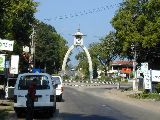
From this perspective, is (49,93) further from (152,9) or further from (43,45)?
(43,45)

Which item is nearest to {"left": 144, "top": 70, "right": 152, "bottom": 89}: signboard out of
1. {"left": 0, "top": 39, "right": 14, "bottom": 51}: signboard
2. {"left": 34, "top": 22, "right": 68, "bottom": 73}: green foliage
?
{"left": 0, "top": 39, "right": 14, "bottom": 51}: signboard

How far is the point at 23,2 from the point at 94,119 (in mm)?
28217

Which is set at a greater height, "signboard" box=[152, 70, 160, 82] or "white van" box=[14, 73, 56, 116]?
"signboard" box=[152, 70, 160, 82]

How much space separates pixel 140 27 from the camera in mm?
62531

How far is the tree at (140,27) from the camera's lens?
59.7 meters

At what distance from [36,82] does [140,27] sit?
40964 millimetres

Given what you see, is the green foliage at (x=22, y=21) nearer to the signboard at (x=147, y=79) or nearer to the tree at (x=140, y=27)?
the signboard at (x=147, y=79)

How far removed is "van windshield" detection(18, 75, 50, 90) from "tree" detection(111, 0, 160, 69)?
121ft

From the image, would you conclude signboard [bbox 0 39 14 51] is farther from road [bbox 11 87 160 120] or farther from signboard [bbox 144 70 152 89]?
signboard [bbox 144 70 152 89]

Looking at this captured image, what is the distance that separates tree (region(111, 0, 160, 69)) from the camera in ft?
196

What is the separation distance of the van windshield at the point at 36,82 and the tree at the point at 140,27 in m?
36.8

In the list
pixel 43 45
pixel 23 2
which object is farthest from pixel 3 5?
pixel 43 45

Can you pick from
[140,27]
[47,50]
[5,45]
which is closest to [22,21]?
[140,27]

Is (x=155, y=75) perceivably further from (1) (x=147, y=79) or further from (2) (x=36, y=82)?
(2) (x=36, y=82)
